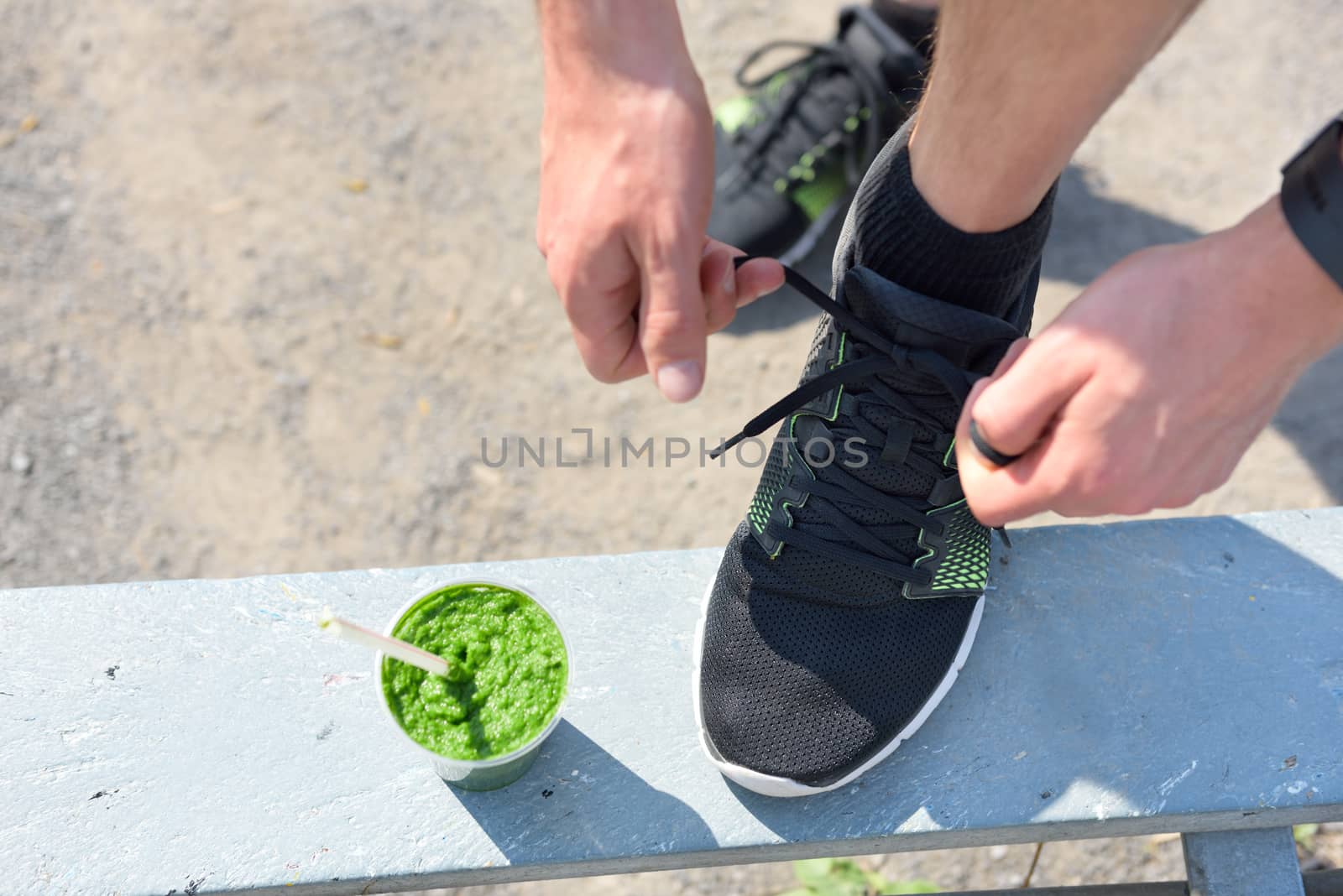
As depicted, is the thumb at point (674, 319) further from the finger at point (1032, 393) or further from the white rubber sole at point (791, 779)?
the white rubber sole at point (791, 779)

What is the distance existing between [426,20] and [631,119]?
2608 mm

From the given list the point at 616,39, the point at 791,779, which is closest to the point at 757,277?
the point at 616,39

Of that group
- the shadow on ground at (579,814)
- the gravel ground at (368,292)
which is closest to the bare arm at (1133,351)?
the shadow on ground at (579,814)

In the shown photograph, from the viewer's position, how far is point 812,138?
2.88 m

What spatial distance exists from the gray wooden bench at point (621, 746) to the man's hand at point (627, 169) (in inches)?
29.9

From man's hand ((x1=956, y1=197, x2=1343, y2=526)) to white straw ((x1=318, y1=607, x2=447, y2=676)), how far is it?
2.62 feet

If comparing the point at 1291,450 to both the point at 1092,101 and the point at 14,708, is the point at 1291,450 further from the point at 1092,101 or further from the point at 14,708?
the point at 14,708

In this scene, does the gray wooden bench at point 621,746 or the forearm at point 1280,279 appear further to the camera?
the gray wooden bench at point 621,746

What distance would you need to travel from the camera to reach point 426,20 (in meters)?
3.32

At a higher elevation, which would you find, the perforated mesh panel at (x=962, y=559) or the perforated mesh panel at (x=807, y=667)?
the perforated mesh panel at (x=962, y=559)

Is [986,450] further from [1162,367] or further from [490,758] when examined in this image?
[490,758]

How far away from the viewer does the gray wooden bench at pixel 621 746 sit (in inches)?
59.9

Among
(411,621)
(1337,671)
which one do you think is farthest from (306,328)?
(1337,671)

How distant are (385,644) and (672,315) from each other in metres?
0.57
